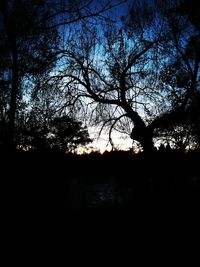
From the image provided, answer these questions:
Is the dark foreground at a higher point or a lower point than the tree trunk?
lower

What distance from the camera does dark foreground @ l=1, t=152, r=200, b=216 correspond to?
555 cm

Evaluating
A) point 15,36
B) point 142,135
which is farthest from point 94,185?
point 142,135

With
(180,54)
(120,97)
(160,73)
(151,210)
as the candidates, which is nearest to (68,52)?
(120,97)

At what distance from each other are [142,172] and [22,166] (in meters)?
3.34

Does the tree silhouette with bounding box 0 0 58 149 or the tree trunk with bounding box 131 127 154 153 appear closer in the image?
the tree silhouette with bounding box 0 0 58 149

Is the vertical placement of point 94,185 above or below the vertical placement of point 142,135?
below

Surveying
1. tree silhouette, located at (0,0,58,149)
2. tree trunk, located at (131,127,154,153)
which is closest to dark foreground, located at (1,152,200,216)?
tree silhouette, located at (0,0,58,149)

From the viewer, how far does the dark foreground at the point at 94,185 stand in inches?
219

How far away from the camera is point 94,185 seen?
6.75 meters

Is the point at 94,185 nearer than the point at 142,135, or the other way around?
the point at 94,185

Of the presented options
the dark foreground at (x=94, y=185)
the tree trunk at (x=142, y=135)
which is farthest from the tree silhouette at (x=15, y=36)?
the tree trunk at (x=142, y=135)

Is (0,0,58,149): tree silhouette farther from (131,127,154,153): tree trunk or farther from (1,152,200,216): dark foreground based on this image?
(131,127,154,153): tree trunk

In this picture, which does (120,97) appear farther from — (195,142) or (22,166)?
(22,166)

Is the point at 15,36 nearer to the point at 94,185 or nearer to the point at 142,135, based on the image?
the point at 94,185
